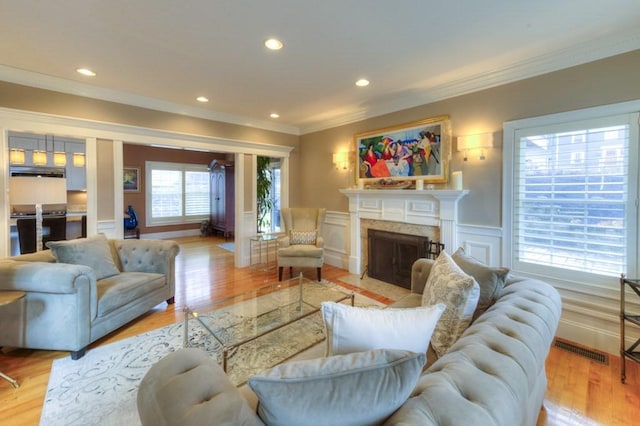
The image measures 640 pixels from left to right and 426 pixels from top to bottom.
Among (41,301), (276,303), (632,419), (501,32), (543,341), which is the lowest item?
(632,419)

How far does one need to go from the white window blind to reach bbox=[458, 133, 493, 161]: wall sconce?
263 mm

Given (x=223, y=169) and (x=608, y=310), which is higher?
(x=223, y=169)

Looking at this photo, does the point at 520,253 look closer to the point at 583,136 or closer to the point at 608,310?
the point at 608,310

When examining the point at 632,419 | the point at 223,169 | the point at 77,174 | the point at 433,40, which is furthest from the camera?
the point at 223,169

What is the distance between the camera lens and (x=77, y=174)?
19.4 ft

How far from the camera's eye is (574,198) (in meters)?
2.60

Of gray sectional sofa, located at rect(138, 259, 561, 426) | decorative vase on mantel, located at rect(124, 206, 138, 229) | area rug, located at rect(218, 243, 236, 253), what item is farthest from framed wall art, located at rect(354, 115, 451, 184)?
decorative vase on mantel, located at rect(124, 206, 138, 229)

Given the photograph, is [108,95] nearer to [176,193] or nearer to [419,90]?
[419,90]

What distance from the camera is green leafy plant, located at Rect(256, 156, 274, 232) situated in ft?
20.1

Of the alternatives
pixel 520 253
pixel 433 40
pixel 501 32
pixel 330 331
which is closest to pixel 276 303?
pixel 330 331

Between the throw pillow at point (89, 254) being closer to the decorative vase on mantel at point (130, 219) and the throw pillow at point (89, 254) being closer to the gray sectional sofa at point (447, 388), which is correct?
the gray sectional sofa at point (447, 388)

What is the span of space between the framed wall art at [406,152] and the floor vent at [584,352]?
1983 millimetres

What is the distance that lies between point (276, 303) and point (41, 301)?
6.12 feet

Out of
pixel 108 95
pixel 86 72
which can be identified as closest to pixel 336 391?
pixel 86 72
